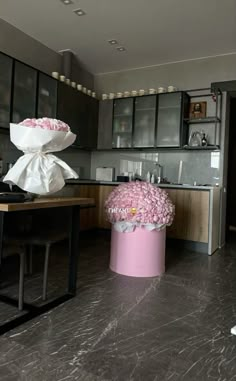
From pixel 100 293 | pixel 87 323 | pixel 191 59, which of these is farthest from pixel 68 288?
pixel 191 59

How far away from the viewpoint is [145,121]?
4723mm

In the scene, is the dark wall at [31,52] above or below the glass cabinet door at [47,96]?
above

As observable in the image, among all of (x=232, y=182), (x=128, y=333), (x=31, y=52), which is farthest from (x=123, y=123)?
(x=128, y=333)

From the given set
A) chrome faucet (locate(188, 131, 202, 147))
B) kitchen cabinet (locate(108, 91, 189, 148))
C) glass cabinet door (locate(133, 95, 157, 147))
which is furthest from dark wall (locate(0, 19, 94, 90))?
chrome faucet (locate(188, 131, 202, 147))

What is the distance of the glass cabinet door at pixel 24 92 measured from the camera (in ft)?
11.9

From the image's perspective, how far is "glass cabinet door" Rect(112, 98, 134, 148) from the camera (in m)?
4.87

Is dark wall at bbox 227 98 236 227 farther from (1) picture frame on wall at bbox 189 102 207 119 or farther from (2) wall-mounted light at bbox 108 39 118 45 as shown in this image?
(2) wall-mounted light at bbox 108 39 118 45

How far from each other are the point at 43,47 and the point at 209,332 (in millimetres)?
4303

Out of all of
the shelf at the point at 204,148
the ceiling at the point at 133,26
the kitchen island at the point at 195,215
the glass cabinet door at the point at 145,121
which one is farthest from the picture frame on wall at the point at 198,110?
the kitchen island at the point at 195,215

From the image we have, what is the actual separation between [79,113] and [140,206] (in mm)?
2619

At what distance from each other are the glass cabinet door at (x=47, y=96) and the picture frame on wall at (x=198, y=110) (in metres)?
2.07

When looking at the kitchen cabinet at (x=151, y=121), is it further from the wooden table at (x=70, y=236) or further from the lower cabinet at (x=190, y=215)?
the wooden table at (x=70, y=236)

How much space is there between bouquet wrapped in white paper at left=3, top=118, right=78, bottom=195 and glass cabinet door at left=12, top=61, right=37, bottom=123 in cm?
205

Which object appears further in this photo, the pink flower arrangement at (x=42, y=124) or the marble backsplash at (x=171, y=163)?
the marble backsplash at (x=171, y=163)
